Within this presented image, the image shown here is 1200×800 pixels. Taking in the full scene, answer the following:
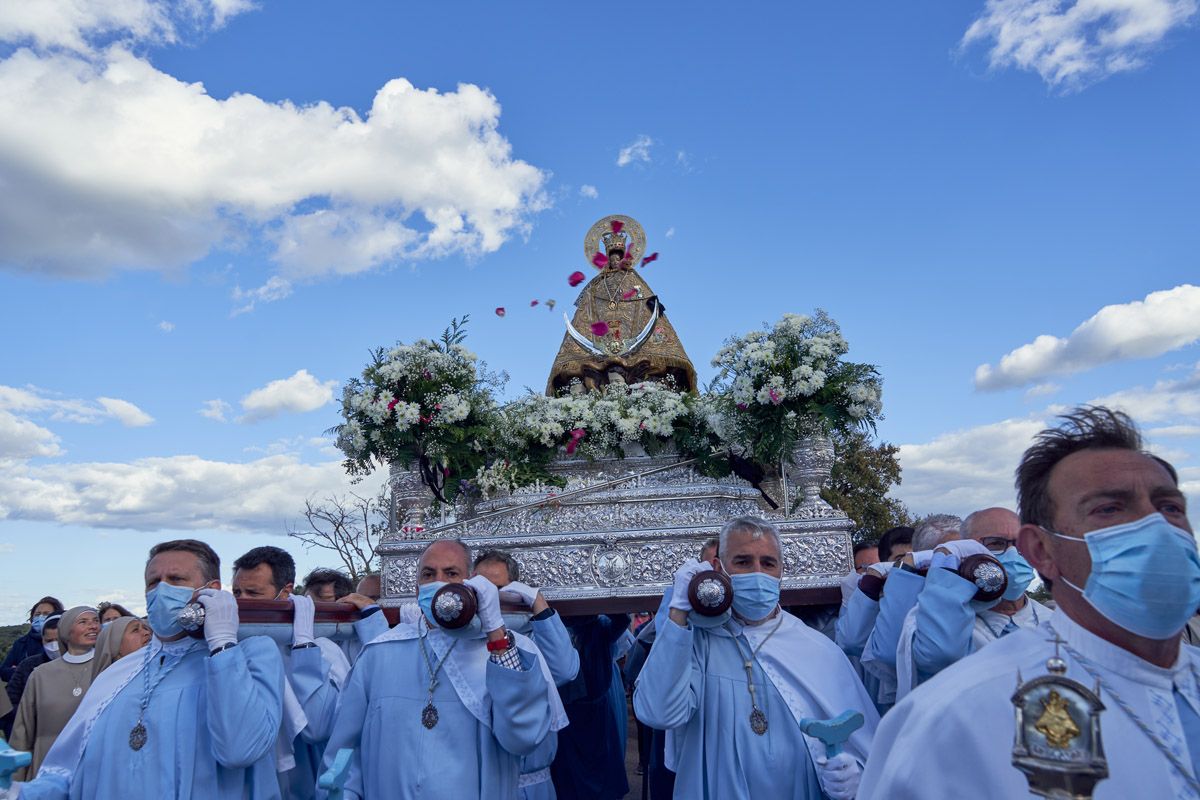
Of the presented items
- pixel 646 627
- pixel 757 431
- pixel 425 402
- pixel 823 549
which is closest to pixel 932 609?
pixel 646 627

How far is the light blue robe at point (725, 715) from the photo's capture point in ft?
11.4

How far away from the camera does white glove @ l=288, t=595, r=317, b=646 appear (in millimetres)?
4039

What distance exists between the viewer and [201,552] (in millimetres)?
3844

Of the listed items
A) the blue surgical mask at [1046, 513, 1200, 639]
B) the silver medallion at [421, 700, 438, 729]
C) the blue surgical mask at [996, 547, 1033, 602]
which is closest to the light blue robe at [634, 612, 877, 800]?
the blue surgical mask at [996, 547, 1033, 602]

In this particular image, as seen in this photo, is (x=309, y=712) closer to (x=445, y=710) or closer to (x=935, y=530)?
(x=445, y=710)

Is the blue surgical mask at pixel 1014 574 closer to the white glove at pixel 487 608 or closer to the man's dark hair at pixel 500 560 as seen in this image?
the white glove at pixel 487 608

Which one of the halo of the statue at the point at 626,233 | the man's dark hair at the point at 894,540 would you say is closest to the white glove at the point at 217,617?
the man's dark hair at the point at 894,540

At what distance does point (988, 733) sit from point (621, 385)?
878 centimetres

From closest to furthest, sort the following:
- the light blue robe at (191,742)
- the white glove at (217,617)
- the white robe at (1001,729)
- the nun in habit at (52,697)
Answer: the white robe at (1001,729), the light blue robe at (191,742), the white glove at (217,617), the nun in habit at (52,697)

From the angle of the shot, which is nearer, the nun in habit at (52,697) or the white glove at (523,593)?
the white glove at (523,593)

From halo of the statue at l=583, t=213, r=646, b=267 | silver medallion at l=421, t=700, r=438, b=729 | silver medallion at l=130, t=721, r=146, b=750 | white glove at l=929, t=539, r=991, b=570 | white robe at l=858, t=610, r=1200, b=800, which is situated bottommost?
silver medallion at l=421, t=700, r=438, b=729

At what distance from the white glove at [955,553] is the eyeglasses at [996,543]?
26cm

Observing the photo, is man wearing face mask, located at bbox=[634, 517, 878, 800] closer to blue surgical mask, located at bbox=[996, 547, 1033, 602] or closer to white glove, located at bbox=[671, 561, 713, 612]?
white glove, located at bbox=[671, 561, 713, 612]

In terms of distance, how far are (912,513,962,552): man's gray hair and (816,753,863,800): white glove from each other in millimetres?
1604
